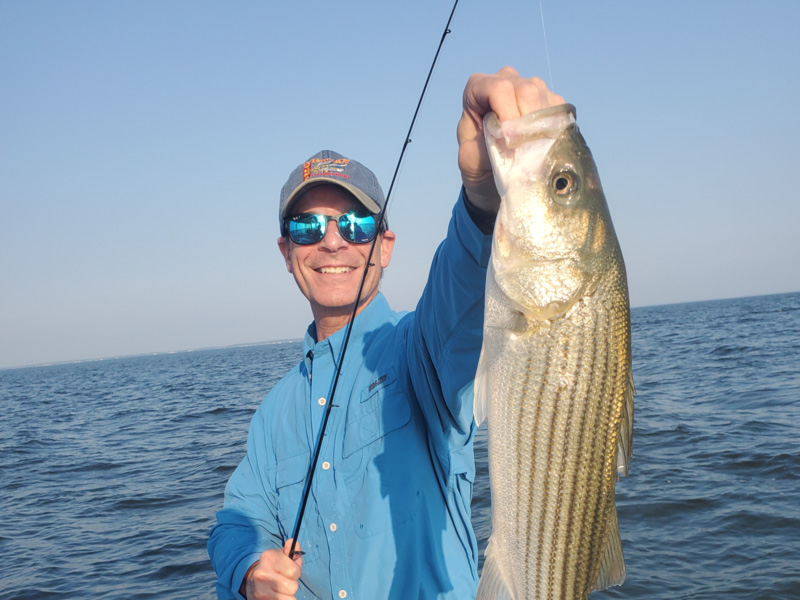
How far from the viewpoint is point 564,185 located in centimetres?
183

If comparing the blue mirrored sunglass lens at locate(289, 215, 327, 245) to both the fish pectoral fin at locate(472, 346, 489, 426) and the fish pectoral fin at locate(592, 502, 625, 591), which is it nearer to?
the fish pectoral fin at locate(472, 346, 489, 426)

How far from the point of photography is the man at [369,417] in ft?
6.58

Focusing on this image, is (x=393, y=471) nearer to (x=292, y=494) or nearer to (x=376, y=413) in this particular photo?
(x=376, y=413)

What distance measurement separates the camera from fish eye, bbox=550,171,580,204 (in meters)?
1.82

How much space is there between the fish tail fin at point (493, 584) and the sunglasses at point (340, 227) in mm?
1713

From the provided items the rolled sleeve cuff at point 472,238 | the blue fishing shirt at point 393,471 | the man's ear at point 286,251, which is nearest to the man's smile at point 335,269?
the man's ear at point 286,251

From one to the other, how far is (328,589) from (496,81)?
6.99ft

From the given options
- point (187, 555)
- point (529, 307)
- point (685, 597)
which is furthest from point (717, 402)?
point (529, 307)

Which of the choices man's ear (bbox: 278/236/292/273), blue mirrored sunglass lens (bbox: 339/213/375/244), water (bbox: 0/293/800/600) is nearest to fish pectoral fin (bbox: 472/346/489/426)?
blue mirrored sunglass lens (bbox: 339/213/375/244)

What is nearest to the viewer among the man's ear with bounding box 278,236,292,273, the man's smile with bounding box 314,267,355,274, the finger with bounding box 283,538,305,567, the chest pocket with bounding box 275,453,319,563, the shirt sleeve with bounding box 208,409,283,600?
the finger with bounding box 283,538,305,567

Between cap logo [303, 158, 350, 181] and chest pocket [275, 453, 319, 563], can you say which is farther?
cap logo [303, 158, 350, 181]

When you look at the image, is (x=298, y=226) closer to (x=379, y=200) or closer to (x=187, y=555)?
(x=379, y=200)

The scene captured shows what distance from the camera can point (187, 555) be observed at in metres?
8.31

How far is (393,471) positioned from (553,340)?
104cm
